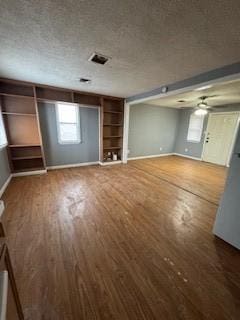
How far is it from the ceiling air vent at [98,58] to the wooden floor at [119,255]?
2.35 m

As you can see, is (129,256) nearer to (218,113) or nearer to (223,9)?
(223,9)

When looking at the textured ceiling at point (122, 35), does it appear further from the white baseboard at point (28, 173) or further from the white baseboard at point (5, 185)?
the white baseboard at point (28, 173)

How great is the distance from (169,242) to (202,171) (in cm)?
363

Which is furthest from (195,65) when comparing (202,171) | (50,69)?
→ (202,171)

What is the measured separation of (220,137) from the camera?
5414mm

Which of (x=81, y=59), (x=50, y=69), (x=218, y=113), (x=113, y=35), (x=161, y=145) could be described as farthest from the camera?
(x=161, y=145)

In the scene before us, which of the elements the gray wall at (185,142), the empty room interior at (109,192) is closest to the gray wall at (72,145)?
the empty room interior at (109,192)

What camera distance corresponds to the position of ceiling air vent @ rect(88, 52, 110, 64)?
1948 millimetres

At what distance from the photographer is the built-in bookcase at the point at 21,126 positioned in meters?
3.39

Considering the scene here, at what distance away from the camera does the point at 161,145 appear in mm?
6641

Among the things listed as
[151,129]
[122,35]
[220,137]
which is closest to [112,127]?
[151,129]

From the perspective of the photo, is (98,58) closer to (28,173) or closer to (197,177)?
(28,173)

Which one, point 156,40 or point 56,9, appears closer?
point 56,9

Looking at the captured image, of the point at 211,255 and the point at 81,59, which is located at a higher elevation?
the point at 81,59
